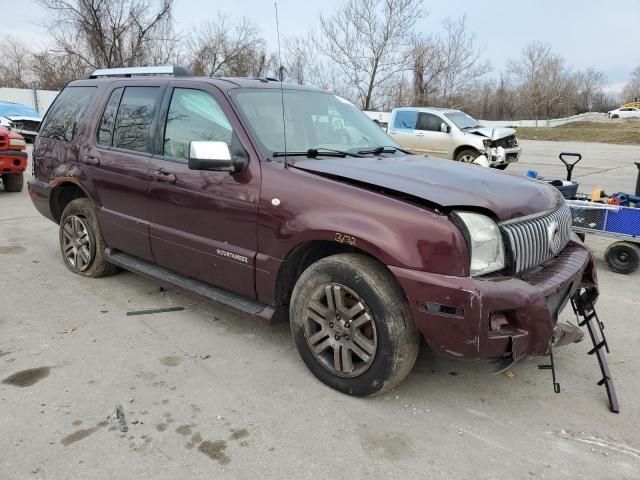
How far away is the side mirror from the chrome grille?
5.53 feet

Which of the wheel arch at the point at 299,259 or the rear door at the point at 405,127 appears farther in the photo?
the rear door at the point at 405,127

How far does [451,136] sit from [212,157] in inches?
520

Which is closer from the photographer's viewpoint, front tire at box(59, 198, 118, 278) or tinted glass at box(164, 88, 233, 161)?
tinted glass at box(164, 88, 233, 161)

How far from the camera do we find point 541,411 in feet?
10.2

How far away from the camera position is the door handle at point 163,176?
3905 millimetres

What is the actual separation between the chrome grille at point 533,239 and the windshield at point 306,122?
4.65 ft

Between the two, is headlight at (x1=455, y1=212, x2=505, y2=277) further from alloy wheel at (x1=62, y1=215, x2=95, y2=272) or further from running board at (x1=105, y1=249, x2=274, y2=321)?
alloy wheel at (x1=62, y1=215, x2=95, y2=272)

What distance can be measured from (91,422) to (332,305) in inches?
57.4

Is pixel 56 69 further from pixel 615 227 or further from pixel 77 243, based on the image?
pixel 615 227

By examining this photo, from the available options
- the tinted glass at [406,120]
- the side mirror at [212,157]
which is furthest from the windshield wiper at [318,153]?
the tinted glass at [406,120]

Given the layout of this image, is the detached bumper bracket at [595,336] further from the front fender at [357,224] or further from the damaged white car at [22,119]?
the damaged white car at [22,119]

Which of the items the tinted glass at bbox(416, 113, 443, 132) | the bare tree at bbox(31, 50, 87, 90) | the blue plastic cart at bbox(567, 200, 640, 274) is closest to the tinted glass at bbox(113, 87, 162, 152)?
the blue plastic cart at bbox(567, 200, 640, 274)

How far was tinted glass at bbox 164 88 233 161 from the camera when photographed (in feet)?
12.2

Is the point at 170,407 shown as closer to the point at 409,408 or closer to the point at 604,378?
the point at 409,408
